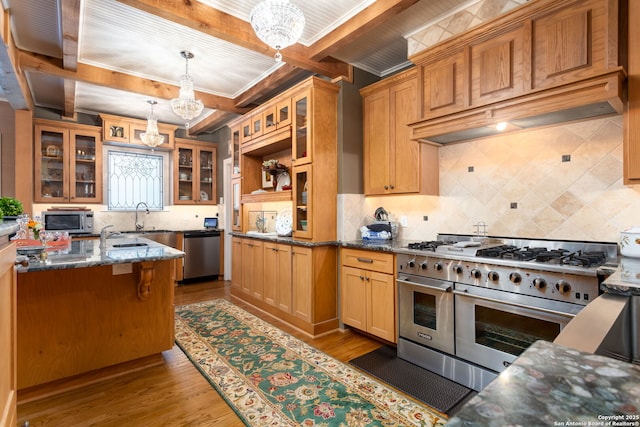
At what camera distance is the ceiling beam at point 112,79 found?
130 inches

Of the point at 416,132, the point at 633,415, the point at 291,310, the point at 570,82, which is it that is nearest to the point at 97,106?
the point at 291,310

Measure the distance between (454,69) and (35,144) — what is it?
5665mm

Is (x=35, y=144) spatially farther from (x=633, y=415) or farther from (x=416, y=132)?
(x=633, y=415)

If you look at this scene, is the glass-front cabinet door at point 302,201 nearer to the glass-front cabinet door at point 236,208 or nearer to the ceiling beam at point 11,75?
the glass-front cabinet door at point 236,208

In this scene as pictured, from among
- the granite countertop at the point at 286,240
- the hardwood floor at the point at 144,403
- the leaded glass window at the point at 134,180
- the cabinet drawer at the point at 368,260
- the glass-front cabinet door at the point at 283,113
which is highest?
the glass-front cabinet door at the point at 283,113

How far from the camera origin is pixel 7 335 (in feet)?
5.07

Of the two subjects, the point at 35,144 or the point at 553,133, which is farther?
the point at 35,144

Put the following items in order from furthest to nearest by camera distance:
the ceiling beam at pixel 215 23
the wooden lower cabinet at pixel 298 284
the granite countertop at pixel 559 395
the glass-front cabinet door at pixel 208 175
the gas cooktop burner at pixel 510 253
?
1. the glass-front cabinet door at pixel 208 175
2. the wooden lower cabinet at pixel 298 284
3. the ceiling beam at pixel 215 23
4. the gas cooktop burner at pixel 510 253
5. the granite countertop at pixel 559 395

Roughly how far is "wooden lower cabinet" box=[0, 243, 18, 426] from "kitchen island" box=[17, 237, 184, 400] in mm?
359

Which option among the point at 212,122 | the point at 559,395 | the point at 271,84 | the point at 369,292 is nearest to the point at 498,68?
the point at 369,292

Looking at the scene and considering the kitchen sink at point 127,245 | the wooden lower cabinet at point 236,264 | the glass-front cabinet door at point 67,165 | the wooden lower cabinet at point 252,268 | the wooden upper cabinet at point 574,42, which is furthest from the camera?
the glass-front cabinet door at point 67,165

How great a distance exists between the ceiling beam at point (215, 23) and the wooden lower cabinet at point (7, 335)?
1.82 m

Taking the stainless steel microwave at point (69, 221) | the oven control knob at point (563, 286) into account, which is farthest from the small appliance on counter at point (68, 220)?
the oven control knob at point (563, 286)

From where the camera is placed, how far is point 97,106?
517cm
